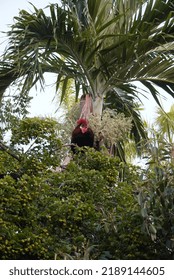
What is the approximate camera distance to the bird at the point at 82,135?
10.2 m

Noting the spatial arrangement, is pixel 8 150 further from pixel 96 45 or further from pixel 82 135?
pixel 96 45

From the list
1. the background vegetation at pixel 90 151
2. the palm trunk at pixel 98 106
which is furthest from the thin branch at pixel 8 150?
the palm trunk at pixel 98 106

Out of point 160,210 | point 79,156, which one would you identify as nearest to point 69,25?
point 79,156

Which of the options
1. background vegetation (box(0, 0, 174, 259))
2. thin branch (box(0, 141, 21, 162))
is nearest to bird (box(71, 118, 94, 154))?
background vegetation (box(0, 0, 174, 259))

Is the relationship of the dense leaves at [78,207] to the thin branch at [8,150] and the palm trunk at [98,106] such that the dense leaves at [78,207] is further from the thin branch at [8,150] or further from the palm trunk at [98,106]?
the palm trunk at [98,106]

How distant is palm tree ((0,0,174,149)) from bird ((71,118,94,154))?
73 cm

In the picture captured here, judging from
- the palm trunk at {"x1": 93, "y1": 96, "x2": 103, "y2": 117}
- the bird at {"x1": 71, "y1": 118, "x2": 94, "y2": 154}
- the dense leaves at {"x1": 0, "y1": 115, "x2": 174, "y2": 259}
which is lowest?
the dense leaves at {"x1": 0, "y1": 115, "x2": 174, "y2": 259}

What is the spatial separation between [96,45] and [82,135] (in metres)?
1.51

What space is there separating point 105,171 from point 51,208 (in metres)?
1.20

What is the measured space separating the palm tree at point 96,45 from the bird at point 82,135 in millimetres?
731

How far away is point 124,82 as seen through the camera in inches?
455

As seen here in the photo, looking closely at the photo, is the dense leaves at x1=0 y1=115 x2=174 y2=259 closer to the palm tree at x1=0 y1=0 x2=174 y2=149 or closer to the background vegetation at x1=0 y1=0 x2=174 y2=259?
the background vegetation at x1=0 y1=0 x2=174 y2=259

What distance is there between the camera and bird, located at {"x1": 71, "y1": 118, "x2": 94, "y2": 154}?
33.6ft
